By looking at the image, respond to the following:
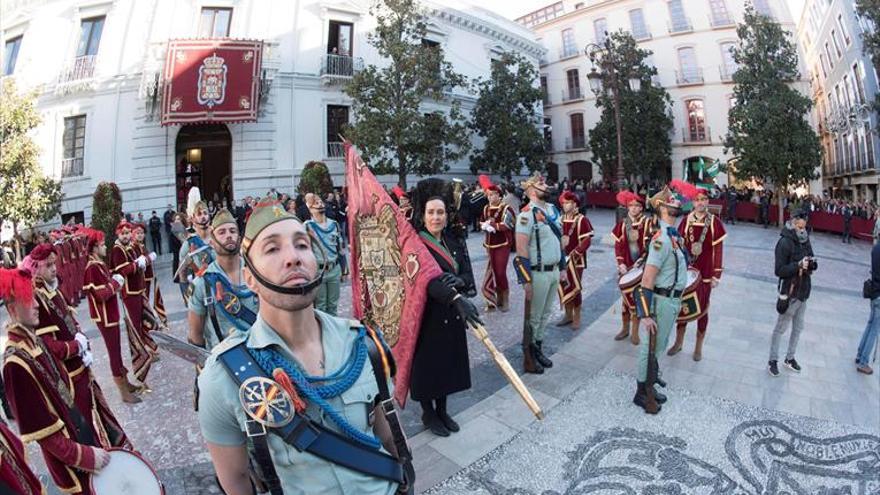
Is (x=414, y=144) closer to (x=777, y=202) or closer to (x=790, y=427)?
(x=790, y=427)

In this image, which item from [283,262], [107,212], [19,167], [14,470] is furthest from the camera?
[107,212]

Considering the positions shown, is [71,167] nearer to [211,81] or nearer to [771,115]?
[211,81]

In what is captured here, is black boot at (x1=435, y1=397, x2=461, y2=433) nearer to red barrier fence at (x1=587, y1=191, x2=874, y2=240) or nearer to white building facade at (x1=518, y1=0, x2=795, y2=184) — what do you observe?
red barrier fence at (x1=587, y1=191, x2=874, y2=240)

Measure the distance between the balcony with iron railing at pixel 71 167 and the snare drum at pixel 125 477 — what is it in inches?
800

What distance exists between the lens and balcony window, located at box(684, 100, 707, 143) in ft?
106

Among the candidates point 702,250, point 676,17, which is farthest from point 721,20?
point 702,250

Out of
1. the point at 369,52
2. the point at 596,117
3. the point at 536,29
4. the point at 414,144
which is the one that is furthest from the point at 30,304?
the point at 536,29

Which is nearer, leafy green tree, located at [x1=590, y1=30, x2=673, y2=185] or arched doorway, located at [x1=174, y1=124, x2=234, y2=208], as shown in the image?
arched doorway, located at [x1=174, y1=124, x2=234, y2=208]

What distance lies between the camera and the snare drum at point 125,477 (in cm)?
262

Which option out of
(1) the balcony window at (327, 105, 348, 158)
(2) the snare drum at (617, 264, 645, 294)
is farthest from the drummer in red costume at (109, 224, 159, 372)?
(1) the balcony window at (327, 105, 348, 158)

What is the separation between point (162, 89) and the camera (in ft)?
57.3

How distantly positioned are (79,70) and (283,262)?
905 inches

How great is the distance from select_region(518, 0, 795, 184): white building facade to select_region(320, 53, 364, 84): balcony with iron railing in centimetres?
1724

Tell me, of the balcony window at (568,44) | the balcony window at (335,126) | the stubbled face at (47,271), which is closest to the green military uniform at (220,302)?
the stubbled face at (47,271)
